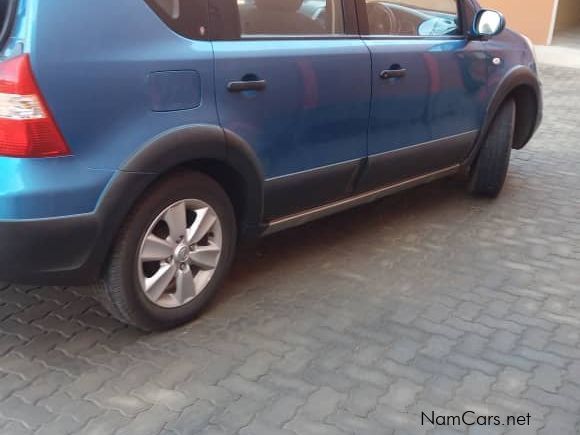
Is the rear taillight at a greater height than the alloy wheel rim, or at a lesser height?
greater

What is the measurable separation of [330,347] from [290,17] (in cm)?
158

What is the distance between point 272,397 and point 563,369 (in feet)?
4.27

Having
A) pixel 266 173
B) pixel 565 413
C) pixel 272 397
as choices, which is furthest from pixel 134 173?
pixel 565 413

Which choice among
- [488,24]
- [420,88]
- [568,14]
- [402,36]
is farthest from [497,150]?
[568,14]

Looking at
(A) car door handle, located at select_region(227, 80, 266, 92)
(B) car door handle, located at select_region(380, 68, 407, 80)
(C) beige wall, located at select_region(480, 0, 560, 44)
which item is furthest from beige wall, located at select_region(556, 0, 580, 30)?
(A) car door handle, located at select_region(227, 80, 266, 92)

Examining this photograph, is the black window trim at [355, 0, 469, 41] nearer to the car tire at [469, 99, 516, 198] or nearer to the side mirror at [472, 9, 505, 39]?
the side mirror at [472, 9, 505, 39]

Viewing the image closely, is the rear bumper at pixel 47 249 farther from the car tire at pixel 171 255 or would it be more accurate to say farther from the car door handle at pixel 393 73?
the car door handle at pixel 393 73

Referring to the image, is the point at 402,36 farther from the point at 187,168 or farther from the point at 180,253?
the point at 180,253

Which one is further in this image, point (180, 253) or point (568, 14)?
point (568, 14)

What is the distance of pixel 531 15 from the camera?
43.8ft

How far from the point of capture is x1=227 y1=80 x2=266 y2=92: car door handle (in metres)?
3.16

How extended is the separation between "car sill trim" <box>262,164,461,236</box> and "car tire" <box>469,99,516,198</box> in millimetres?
339

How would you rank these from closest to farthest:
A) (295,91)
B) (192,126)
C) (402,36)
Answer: (192,126) → (295,91) → (402,36)

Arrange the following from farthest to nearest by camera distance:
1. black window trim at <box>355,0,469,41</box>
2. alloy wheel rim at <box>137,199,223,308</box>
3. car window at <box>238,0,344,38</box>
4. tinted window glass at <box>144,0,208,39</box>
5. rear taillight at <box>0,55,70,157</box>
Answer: black window trim at <box>355,0,469,41</box>, car window at <box>238,0,344,38</box>, alloy wheel rim at <box>137,199,223,308</box>, tinted window glass at <box>144,0,208,39</box>, rear taillight at <box>0,55,70,157</box>
